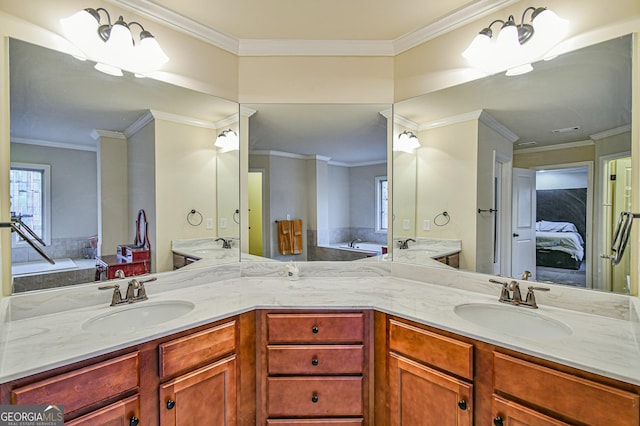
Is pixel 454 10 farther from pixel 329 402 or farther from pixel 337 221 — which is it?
pixel 329 402

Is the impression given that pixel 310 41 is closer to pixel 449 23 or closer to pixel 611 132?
pixel 449 23

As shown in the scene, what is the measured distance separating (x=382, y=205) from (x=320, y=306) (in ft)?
2.94

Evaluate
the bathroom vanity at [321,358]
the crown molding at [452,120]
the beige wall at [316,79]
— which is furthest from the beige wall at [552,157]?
the beige wall at [316,79]

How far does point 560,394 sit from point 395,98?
1.79 metres

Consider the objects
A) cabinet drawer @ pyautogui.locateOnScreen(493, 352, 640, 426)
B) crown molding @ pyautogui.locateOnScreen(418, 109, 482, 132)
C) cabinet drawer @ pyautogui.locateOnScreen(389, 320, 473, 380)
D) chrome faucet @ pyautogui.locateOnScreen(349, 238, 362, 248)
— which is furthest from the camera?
chrome faucet @ pyautogui.locateOnScreen(349, 238, 362, 248)

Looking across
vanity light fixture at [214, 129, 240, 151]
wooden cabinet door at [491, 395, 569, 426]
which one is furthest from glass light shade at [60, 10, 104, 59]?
wooden cabinet door at [491, 395, 569, 426]

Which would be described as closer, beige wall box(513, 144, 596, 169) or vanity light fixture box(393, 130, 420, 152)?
beige wall box(513, 144, 596, 169)

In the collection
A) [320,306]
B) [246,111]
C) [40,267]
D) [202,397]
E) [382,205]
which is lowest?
[202,397]

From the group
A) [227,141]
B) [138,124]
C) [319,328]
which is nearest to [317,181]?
[227,141]

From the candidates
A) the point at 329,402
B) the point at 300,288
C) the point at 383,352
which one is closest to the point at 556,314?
the point at 383,352

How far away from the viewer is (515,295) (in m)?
1.52

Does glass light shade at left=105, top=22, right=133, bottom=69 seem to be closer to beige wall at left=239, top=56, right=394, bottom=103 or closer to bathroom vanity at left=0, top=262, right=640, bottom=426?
beige wall at left=239, top=56, right=394, bottom=103

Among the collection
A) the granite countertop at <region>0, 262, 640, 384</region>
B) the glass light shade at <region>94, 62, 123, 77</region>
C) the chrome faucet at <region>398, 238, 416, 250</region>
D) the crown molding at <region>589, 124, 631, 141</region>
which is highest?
the glass light shade at <region>94, 62, 123, 77</region>

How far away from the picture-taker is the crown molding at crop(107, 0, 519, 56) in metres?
1.70
